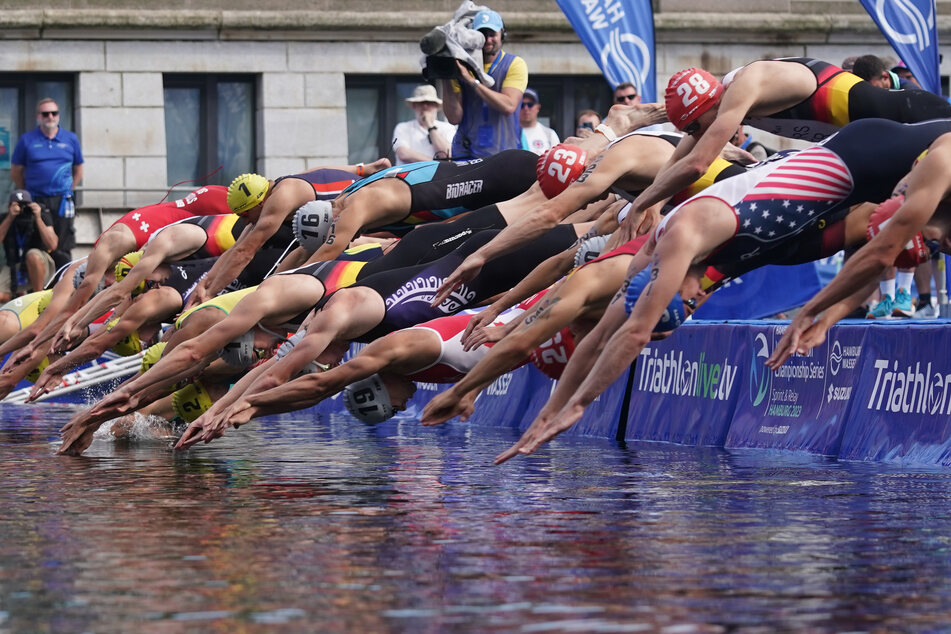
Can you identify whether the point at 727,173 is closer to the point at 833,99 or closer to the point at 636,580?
the point at 833,99

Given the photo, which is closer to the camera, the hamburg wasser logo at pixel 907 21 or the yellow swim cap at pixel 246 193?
the yellow swim cap at pixel 246 193

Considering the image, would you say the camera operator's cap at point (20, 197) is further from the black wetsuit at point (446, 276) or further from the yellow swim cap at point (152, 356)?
the black wetsuit at point (446, 276)

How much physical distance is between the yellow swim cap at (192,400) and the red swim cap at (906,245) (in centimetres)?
597

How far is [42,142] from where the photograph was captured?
2114 cm

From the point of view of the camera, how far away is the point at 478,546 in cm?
657

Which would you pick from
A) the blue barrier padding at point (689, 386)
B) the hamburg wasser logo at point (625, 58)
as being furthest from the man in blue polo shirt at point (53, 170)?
the blue barrier padding at point (689, 386)

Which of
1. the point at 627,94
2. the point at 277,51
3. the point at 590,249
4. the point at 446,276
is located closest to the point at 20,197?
the point at 277,51

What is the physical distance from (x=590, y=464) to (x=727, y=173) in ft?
5.97

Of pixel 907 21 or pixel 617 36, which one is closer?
pixel 907 21

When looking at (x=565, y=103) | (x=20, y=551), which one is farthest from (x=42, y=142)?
(x=20, y=551)

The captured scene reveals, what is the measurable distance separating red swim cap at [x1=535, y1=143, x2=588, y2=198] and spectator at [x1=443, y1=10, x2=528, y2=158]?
2.93 metres

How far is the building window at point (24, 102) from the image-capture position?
24031 mm

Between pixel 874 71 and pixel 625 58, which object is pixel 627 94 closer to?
pixel 625 58

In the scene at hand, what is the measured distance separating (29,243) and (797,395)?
12.4 m
